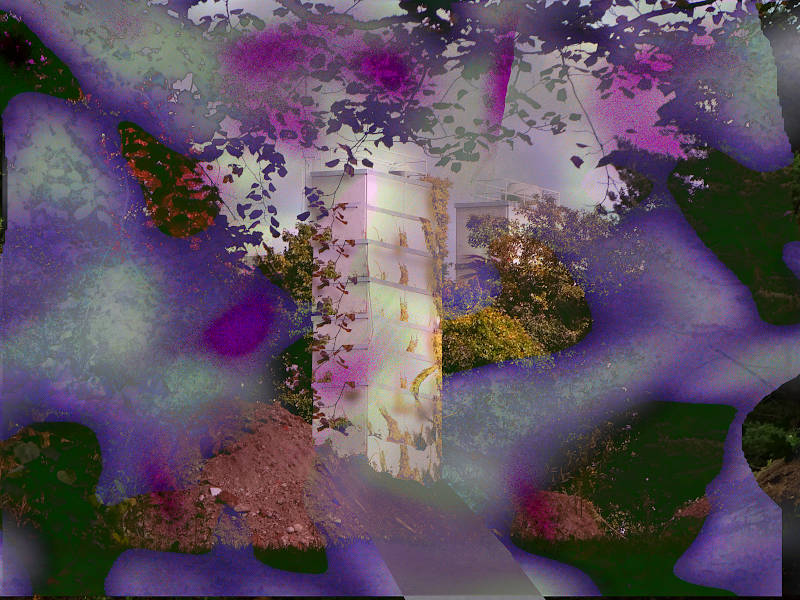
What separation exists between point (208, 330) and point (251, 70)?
137 centimetres

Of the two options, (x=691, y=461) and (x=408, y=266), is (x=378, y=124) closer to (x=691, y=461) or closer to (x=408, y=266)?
(x=408, y=266)

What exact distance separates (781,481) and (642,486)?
727 mm

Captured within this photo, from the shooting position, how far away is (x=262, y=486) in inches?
170

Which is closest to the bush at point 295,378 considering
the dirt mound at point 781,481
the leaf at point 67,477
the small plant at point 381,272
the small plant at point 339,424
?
the small plant at point 339,424

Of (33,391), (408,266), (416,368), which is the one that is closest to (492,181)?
(408,266)

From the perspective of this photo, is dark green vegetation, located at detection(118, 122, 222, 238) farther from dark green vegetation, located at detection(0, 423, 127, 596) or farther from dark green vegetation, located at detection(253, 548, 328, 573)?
dark green vegetation, located at detection(253, 548, 328, 573)

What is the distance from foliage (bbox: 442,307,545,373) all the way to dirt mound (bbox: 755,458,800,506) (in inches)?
50.0

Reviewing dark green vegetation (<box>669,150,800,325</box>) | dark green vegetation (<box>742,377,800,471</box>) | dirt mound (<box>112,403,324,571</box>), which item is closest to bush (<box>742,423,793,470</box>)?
dark green vegetation (<box>742,377,800,471</box>)

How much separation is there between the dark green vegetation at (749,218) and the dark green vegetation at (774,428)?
38cm

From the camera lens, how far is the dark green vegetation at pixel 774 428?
13.7 ft

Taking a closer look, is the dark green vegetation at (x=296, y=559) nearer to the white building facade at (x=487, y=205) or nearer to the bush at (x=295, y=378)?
the bush at (x=295, y=378)

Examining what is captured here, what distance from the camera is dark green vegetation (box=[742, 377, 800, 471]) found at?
13.7 ft

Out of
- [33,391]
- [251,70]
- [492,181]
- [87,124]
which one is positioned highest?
[251,70]

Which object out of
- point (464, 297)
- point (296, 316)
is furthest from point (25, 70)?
point (464, 297)
